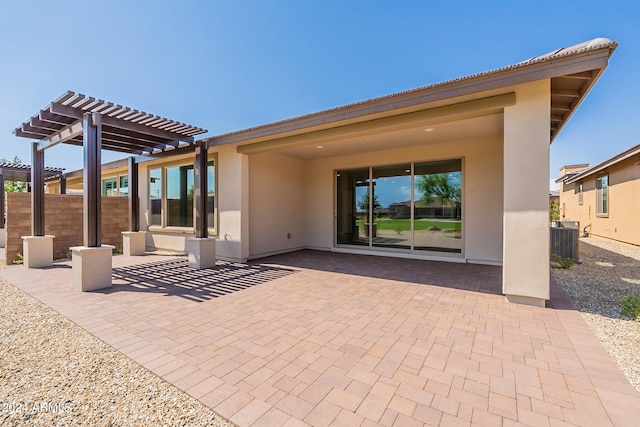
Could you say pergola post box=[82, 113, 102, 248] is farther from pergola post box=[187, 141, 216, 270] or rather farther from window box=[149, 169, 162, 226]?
window box=[149, 169, 162, 226]

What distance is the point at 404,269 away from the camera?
20.2 ft

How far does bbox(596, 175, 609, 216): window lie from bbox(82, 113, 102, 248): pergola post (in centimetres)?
1777

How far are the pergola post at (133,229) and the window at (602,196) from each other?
722 inches

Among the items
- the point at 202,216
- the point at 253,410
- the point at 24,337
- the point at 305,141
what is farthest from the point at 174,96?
the point at 253,410

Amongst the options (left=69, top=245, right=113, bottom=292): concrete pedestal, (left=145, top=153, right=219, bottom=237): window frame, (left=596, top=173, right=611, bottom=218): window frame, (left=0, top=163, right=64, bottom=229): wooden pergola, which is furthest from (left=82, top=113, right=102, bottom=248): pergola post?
(left=596, top=173, right=611, bottom=218): window frame

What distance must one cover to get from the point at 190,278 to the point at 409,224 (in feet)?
18.7

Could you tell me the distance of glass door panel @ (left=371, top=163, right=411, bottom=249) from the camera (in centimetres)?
765

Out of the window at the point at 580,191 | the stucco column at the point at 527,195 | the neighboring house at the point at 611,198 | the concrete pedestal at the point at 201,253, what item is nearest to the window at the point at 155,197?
the concrete pedestal at the point at 201,253

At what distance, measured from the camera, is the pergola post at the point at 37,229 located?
641 centimetres

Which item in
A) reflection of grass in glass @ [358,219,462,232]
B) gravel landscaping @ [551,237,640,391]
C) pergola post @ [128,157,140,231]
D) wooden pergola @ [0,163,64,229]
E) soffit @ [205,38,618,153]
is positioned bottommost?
gravel landscaping @ [551,237,640,391]

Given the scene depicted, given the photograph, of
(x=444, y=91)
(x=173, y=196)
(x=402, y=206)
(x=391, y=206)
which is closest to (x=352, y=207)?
(x=391, y=206)

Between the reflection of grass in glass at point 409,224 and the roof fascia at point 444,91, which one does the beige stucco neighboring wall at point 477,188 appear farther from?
the roof fascia at point 444,91

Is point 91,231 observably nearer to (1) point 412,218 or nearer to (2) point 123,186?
(2) point 123,186

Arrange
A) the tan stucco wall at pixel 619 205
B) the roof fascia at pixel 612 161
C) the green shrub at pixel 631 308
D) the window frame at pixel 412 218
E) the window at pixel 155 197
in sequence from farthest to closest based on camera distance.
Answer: the tan stucco wall at pixel 619 205 < the window at pixel 155 197 < the roof fascia at pixel 612 161 < the window frame at pixel 412 218 < the green shrub at pixel 631 308
